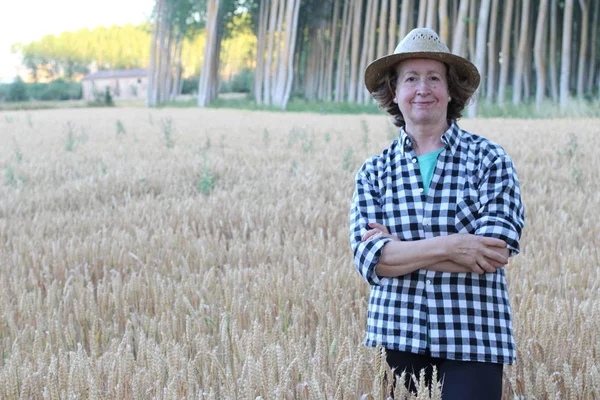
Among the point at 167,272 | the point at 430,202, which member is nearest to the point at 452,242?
the point at 430,202

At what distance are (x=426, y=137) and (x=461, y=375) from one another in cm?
75

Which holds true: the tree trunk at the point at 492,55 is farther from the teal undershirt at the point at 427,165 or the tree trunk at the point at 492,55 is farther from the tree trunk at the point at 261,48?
the teal undershirt at the point at 427,165

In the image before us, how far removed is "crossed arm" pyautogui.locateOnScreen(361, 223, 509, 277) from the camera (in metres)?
1.72

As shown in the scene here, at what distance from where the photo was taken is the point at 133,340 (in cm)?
249

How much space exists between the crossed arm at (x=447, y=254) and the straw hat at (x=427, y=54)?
1.99ft

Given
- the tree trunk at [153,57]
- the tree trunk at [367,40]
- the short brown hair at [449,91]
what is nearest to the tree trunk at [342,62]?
the tree trunk at [367,40]

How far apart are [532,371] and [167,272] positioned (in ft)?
6.08

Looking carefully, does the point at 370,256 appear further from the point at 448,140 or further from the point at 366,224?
the point at 448,140

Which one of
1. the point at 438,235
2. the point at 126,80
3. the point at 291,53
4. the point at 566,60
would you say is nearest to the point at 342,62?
the point at 291,53

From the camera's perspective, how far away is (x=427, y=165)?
78.1 inches

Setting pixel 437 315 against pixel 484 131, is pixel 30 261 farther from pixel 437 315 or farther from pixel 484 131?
pixel 484 131

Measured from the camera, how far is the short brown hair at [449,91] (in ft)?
6.95

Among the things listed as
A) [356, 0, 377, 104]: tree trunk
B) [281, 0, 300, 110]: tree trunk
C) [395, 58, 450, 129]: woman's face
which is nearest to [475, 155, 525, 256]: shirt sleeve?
[395, 58, 450, 129]: woman's face

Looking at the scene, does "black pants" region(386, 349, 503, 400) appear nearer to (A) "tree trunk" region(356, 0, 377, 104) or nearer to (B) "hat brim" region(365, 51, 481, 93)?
(B) "hat brim" region(365, 51, 481, 93)
